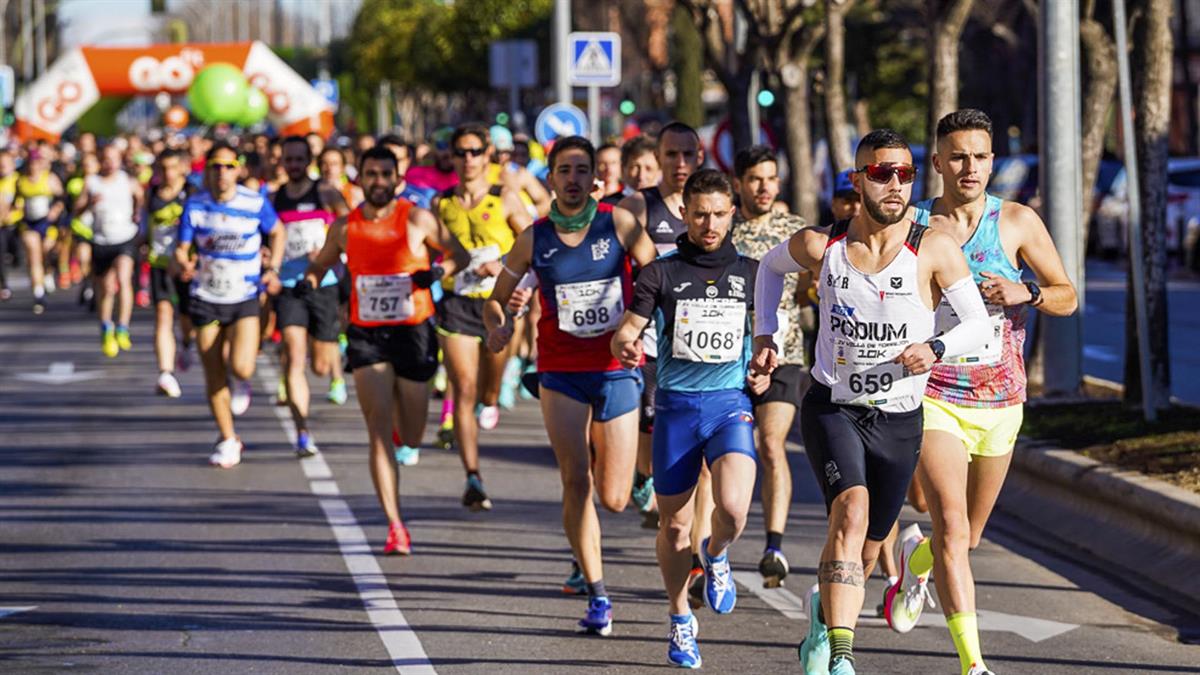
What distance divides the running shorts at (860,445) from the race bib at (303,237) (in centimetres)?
801

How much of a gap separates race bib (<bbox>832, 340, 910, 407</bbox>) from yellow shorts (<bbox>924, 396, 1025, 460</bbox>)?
371mm

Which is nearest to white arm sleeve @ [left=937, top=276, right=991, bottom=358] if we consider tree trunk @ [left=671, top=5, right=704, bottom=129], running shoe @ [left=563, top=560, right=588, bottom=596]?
running shoe @ [left=563, top=560, right=588, bottom=596]

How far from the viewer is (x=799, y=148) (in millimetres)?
24500

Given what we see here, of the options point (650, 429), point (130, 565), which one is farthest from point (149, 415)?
point (650, 429)

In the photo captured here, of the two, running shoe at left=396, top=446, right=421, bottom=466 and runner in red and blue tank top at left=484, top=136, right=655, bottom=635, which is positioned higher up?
runner in red and blue tank top at left=484, top=136, right=655, bottom=635

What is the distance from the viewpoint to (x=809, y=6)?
24.4 meters

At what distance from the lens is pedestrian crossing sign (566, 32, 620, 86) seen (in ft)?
89.1

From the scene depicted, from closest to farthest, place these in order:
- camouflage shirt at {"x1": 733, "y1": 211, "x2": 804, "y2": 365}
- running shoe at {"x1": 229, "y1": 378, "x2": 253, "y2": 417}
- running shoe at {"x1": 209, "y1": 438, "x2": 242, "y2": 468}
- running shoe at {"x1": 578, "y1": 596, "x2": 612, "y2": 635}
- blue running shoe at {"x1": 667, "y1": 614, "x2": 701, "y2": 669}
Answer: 1. blue running shoe at {"x1": 667, "y1": 614, "x2": 701, "y2": 669}
2. running shoe at {"x1": 578, "y1": 596, "x2": 612, "y2": 635}
3. camouflage shirt at {"x1": 733, "y1": 211, "x2": 804, "y2": 365}
4. running shoe at {"x1": 209, "y1": 438, "x2": 242, "y2": 468}
5. running shoe at {"x1": 229, "y1": 378, "x2": 253, "y2": 417}

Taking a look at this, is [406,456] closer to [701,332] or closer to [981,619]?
[981,619]

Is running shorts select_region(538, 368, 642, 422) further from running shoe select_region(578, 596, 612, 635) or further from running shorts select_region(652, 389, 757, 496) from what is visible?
running shoe select_region(578, 596, 612, 635)

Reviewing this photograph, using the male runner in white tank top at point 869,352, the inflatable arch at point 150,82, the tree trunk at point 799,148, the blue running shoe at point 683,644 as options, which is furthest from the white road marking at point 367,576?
the inflatable arch at point 150,82

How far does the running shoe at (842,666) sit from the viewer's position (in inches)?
274

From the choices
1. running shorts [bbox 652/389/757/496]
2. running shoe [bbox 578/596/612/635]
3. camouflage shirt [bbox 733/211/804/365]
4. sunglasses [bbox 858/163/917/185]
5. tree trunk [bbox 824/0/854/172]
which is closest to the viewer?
sunglasses [bbox 858/163/917/185]

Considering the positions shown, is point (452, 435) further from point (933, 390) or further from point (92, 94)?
point (92, 94)
